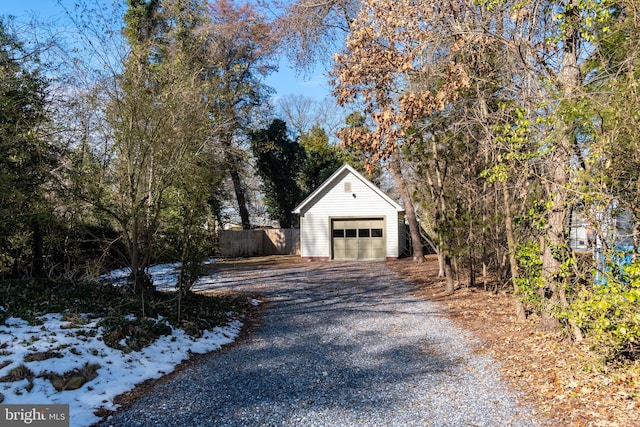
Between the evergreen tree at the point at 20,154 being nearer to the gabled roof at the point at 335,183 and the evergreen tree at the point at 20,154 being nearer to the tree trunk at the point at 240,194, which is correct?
the gabled roof at the point at 335,183

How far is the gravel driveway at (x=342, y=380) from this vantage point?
406cm

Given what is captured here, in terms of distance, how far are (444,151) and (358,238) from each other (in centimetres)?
1186

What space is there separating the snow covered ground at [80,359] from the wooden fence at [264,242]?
63.7ft

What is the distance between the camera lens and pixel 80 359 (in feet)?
16.4

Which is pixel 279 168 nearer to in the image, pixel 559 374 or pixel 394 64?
pixel 394 64

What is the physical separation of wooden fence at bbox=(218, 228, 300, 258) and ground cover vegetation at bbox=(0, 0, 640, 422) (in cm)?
1484

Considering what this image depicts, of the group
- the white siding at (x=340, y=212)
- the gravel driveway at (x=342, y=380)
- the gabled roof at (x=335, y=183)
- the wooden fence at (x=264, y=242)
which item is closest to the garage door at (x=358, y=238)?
the white siding at (x=340, y=212)

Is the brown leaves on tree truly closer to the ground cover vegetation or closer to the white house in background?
the ground cover vegetation

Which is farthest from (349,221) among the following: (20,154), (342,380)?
(342,380)

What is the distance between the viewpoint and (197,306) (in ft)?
27.6

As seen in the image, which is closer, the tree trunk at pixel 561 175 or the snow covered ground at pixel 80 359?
the snow covered ground at pixel 80 359

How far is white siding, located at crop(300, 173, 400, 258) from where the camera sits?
71.4 ft

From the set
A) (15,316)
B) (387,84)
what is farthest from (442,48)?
(15,316)

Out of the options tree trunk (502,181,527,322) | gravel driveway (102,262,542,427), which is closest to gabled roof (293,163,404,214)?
gravel driveway (102,262,542,427)
